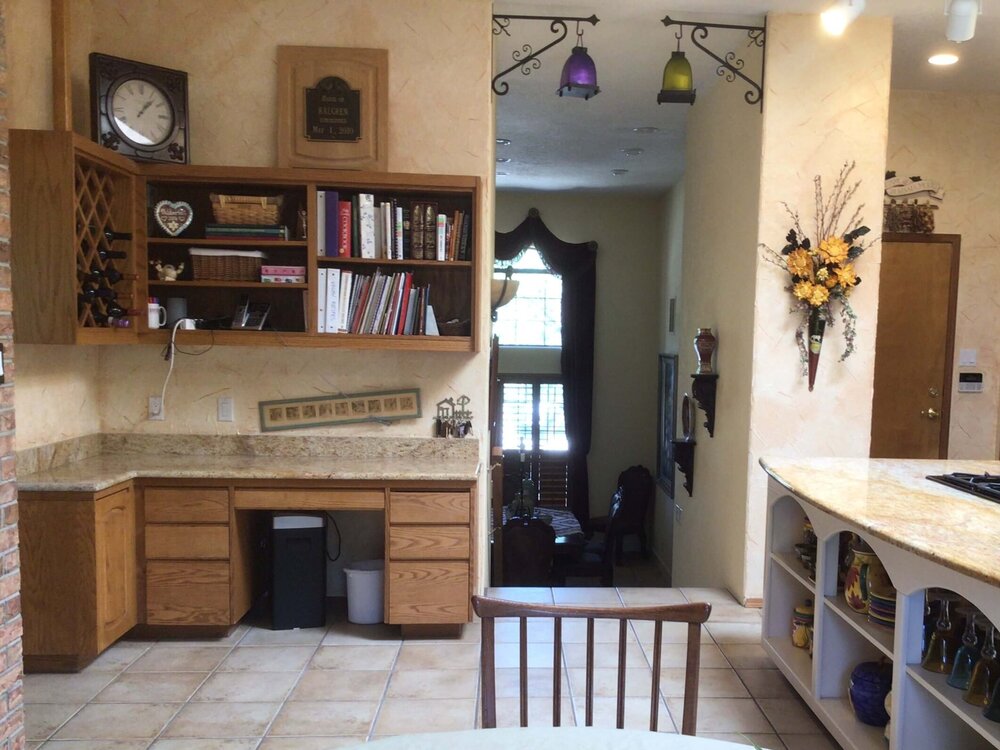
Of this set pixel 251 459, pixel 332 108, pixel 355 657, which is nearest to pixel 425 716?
pixel 355 657

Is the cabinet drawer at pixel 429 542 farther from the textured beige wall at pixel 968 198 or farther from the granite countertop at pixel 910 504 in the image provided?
the textured beige wall at pixel 968 198

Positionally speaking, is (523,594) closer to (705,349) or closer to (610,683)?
(610,683)

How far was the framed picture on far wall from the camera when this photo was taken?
6.80 metres

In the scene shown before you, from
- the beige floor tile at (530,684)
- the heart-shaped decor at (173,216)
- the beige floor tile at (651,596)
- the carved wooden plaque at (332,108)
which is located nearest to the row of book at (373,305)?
the carved wooden plaque at (332,108)

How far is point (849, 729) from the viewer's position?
2.29 metres

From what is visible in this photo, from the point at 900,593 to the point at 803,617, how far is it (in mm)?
937

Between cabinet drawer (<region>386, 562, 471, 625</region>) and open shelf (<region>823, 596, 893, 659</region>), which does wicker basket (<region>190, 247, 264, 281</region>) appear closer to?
cabinet drawer (<region>386, 562, 471, 625</region>)

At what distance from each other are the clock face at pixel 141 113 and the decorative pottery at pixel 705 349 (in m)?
2.95

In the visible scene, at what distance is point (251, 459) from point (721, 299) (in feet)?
8.93

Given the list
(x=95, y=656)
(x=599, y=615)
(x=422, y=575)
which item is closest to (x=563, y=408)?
(x=422, y=575)

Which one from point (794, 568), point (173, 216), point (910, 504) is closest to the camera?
point (910, 504)

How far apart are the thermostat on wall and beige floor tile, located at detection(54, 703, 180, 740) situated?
4.65 metres

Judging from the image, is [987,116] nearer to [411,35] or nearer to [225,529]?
[411,35]

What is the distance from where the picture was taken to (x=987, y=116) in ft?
14.9
